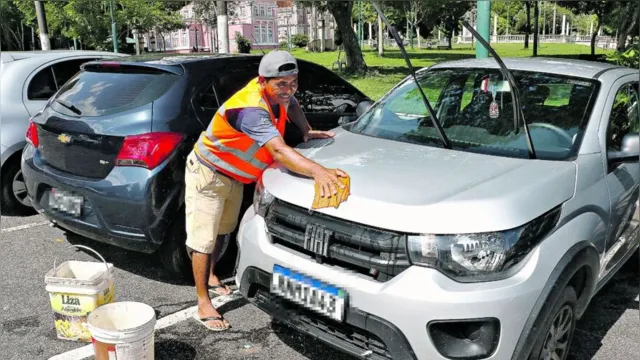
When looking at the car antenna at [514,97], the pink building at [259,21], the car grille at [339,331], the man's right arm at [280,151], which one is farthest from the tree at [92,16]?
the pink building at [259,21]

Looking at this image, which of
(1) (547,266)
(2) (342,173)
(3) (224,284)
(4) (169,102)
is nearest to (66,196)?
(4) (169,102)

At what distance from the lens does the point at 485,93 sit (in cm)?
372

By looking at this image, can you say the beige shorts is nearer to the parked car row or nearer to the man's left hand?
the parked car row

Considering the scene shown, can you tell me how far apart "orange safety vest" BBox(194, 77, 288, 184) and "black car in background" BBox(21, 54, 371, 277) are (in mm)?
454

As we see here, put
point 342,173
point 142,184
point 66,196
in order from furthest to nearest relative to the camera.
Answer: point 66,196, point 142,184, point 342,173

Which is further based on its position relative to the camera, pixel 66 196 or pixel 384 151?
pixel 66 196

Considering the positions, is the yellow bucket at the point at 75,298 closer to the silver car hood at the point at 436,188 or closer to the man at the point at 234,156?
the man at the point at 234,156

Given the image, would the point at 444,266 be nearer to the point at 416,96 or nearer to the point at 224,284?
the point at 416,96

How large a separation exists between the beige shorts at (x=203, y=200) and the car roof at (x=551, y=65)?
190 centimetres

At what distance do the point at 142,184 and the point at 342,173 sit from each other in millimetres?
1488

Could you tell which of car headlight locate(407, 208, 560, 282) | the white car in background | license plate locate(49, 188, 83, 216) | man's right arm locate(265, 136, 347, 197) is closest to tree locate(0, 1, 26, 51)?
the white car in background

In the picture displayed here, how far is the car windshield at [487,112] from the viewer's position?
3197 millimetres

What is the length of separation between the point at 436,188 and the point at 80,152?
250 cm

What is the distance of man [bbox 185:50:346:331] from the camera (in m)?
3.05
